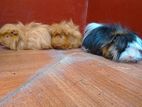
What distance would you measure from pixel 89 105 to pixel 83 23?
4.05 ft

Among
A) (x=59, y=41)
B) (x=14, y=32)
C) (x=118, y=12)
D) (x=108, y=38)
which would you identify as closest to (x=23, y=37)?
(x=14, y=32)

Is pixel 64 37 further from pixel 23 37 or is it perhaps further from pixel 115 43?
pixel 115 43

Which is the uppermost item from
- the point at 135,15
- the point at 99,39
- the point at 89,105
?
the point at 135,15

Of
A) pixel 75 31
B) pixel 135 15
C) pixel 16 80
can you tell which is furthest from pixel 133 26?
pixel 16 80

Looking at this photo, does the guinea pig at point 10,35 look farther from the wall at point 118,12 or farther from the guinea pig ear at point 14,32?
the wall at point 118,12

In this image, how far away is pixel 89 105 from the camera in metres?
0.72

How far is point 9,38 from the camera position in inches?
58.6

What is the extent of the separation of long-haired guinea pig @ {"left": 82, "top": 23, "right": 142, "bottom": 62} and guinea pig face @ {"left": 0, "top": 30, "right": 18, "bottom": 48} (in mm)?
443

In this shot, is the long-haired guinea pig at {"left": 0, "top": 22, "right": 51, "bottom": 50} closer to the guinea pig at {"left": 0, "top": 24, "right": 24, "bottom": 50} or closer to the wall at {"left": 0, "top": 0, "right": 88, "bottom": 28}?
the guinea pig at {"left": 0, "top": 24, "right": 24, "bottom": 50}

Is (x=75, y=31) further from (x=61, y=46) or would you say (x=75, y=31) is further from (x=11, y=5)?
(x=11, y=5)

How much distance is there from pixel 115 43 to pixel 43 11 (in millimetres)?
654

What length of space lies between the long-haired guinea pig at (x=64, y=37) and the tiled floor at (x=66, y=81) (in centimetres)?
21

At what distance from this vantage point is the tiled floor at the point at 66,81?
0.74 metres

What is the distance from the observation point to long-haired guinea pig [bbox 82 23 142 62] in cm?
127
